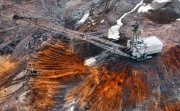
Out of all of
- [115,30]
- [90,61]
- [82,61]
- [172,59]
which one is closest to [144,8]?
[115,30]

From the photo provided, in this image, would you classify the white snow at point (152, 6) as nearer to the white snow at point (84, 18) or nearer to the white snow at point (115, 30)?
the white snow at point (115, 30)

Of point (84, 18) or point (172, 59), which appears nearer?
point (172, 59)

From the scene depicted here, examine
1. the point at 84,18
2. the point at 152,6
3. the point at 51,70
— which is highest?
the point at 152,6

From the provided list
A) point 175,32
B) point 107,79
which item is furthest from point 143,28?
point 107,79

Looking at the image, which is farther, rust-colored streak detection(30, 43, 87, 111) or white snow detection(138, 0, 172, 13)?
white snow detection(138, 0, 172, 13)

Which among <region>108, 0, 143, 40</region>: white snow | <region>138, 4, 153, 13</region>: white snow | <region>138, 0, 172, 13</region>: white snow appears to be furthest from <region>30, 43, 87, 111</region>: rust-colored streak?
<region>138, 0, 172, 13</region>: white snow

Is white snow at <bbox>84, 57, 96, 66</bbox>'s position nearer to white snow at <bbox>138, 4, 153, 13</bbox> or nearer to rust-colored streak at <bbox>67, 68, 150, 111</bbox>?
rust-colored streak at <bbox>67, 68, 150, 111</bbox>

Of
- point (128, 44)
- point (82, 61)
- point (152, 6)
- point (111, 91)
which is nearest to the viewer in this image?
point (111, 91)

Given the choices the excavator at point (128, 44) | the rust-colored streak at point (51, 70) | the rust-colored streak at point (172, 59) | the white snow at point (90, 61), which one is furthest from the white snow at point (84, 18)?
the rust-colored streak at point (172, 59)

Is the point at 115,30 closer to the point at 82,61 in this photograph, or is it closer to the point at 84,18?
the point at 84,18
